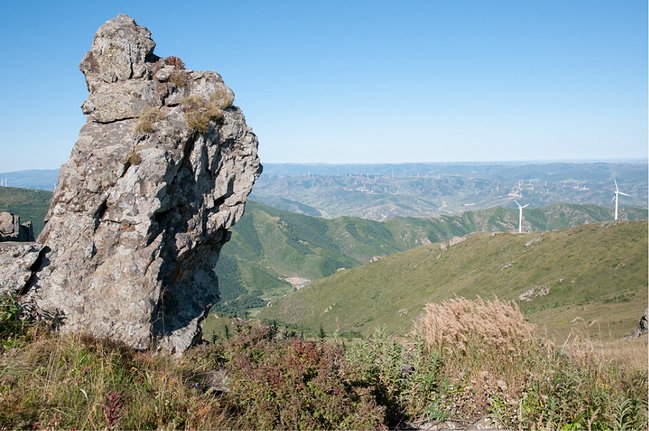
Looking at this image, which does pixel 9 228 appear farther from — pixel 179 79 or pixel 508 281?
pixel 508 281

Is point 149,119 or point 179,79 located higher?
point 179,79

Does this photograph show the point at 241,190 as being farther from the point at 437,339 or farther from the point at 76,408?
the point at 76,408

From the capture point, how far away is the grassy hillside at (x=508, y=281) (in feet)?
257

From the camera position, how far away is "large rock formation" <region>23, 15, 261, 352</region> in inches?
434

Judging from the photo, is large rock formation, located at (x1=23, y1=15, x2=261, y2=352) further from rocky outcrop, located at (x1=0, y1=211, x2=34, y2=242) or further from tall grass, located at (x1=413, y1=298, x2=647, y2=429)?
tall grass, located at (x1=413, y1=298, x2=647, y2=429)

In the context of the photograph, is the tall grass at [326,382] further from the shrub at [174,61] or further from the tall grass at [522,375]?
the shrub at [174,61]

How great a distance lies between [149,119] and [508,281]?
114 metres

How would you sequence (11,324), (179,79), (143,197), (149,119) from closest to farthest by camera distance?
(11,324) → (143,197) → (149,119) → (179,79)

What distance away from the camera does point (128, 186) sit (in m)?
12.3

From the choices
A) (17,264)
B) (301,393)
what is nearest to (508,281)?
(17,264)

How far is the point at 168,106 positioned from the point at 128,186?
357 centimetres

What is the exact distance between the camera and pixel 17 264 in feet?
33.4

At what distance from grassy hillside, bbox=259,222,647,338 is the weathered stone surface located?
52.6 m

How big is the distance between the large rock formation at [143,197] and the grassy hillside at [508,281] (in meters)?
48.3
